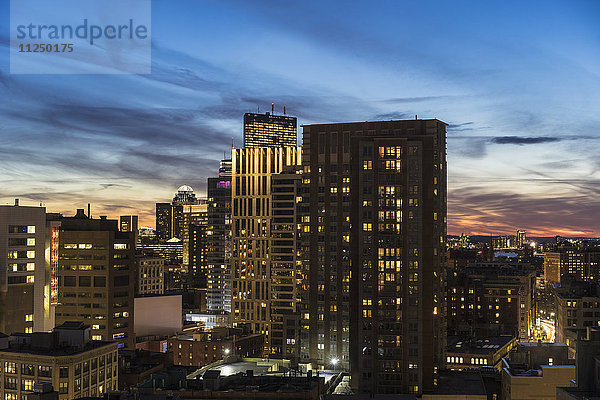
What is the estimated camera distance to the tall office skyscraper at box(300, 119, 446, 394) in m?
144

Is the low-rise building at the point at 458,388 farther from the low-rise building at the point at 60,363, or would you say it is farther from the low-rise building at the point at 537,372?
the low-rise building at the point at 60,363

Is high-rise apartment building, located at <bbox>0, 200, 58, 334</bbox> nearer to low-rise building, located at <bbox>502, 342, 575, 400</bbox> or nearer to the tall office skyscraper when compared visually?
the tall office skyscraper

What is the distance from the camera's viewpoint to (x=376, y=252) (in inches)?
5733

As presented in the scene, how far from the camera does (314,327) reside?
567 feet

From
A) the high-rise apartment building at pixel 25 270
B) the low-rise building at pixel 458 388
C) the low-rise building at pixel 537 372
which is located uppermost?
the high-rise apartment building at pixel 25 270

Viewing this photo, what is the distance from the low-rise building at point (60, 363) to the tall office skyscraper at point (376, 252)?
5177cm

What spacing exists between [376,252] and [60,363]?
64.7 metres

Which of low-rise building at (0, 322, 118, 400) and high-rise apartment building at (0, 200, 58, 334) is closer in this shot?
low-rise building at (0, 322, 118, 400)

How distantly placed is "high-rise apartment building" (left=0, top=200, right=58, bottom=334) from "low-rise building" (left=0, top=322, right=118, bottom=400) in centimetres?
3364

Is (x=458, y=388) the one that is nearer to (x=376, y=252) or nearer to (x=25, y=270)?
(x=376, y=252)

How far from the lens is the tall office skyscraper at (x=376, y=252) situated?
471 ft

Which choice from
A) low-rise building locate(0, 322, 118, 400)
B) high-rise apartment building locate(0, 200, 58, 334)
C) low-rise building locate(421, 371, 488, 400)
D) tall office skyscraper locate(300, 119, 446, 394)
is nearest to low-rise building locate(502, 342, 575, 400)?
low-rise building locate(421, 371, 488, 400)

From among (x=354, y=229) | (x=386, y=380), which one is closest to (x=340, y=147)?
(x=354, y=229)

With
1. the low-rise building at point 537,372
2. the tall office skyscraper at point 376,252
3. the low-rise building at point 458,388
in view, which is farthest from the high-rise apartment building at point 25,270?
the low-rise building at point 537,372
